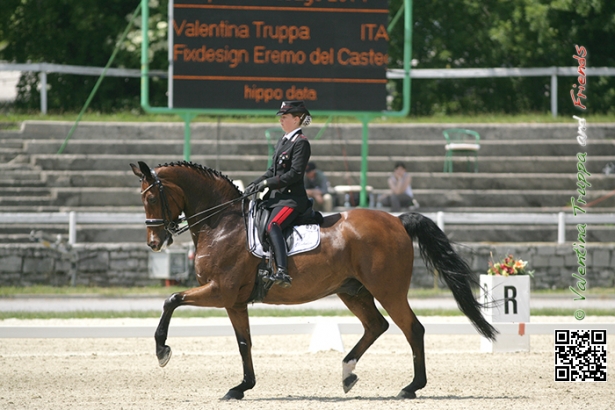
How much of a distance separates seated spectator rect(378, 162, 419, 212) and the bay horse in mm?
8817

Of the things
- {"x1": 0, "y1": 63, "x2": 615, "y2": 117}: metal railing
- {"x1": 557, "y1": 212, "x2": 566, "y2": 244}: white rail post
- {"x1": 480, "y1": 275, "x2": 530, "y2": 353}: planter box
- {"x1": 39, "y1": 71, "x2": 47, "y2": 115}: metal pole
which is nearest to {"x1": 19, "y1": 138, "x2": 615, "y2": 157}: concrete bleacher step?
{"x1": 39, "y1": 71, "x2": 47, "y2": 115}: metal pole

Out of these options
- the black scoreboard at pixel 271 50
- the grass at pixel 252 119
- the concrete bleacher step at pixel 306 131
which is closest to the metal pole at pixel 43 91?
the grass at pixel 252 119

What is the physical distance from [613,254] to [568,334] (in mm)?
7360

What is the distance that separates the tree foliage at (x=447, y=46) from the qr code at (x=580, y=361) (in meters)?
16.9

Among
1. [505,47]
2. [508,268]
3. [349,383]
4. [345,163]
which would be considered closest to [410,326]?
[349,383]

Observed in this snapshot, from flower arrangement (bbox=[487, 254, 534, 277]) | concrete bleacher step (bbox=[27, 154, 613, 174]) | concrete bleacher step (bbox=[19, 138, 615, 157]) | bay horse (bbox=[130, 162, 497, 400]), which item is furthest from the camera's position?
concrete bleacher step (bbox=[19, 138, 615, 157])

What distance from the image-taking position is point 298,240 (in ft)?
25.2

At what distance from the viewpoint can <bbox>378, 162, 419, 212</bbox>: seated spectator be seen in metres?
16.9

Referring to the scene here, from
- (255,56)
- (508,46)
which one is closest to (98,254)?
(255,56)

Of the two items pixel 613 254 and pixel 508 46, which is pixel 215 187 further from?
pixel 508 46

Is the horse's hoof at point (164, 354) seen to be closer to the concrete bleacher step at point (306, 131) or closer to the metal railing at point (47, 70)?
the concrete bleacher step at point (306, 131)

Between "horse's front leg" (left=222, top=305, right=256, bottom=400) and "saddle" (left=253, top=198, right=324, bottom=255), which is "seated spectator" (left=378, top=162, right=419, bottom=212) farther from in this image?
"horse's front leg" (left=222, top=305, right=256, bottom=400)

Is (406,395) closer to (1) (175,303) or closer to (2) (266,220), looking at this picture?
(2) (266,220)

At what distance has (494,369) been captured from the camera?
8945 millimetres
